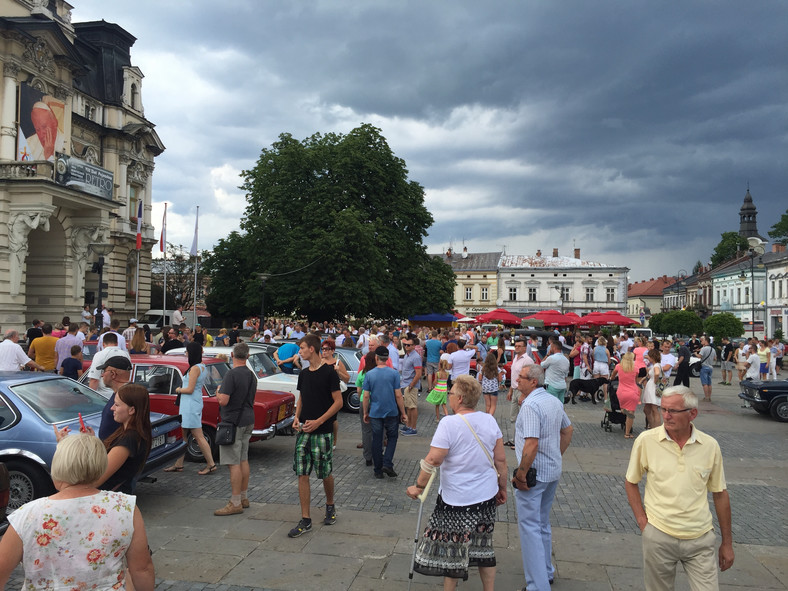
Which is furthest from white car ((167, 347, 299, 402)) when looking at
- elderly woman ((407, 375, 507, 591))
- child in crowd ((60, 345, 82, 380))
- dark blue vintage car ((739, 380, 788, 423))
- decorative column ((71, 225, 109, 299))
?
decorative column ((71, 225, 109, 299))

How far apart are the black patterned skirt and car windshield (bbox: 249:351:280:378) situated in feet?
27.6

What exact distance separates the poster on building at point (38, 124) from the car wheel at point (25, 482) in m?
25.3

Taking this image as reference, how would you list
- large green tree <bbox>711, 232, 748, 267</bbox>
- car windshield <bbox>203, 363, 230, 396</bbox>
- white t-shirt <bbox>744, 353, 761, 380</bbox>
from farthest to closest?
1. large green tree <bbox>711, 232, 748, 267</bbox>
2. white t-shirt <bbox>744, 353, 761, 380</bbox>
3. car windshield <bbox>203, 363, 230, 396</bbox>

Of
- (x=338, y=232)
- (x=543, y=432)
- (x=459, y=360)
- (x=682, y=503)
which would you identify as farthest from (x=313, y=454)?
(x=338, y=232)

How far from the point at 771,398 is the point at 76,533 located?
16.4m

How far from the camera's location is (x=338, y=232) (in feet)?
107

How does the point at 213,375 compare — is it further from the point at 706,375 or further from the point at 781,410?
the point at 706,375

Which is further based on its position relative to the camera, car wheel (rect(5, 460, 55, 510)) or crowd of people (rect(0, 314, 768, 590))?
car wheel (rect(5, 460, 55, 510))

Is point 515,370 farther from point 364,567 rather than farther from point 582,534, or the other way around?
point 364,567

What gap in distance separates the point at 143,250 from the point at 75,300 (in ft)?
40.3

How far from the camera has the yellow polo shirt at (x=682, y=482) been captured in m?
3.69

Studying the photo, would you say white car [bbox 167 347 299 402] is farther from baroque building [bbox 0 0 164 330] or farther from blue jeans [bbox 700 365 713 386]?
blue jeans [bbox 700 365 713 386]

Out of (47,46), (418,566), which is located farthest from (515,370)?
(47,46)

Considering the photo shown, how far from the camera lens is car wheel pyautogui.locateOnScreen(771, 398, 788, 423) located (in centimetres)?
1500
